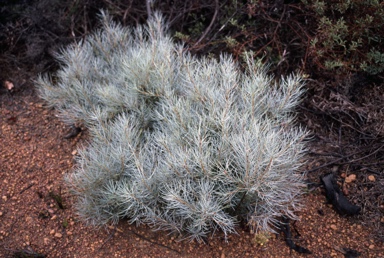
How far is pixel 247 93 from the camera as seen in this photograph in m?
2.69

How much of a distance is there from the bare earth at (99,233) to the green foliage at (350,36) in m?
1.03

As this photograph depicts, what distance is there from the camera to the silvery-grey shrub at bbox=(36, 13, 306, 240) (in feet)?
7.40

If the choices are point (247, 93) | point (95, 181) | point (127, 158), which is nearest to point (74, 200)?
point (95, 181)

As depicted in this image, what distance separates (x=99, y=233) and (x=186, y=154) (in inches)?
30.9

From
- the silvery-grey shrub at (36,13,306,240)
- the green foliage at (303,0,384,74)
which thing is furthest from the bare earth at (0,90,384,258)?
the green foliage at (303,0,384,74)

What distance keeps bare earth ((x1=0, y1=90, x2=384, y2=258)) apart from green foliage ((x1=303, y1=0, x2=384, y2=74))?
1.03 meters

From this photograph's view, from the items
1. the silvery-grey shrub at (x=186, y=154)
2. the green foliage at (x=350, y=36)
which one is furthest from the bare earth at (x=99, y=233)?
the green foliage at (x=350, y=36)

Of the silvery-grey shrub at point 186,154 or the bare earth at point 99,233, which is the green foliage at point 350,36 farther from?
the bare earth at point 99,233

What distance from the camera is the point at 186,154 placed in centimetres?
229

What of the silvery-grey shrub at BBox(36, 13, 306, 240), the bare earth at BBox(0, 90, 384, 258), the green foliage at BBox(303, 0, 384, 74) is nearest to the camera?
the silvery-grey shrub at BBox(36, 13, 306, 240)

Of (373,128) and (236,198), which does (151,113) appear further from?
(373,128)

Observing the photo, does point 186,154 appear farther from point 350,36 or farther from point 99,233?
point 350,36

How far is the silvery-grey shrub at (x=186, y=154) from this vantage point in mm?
2256

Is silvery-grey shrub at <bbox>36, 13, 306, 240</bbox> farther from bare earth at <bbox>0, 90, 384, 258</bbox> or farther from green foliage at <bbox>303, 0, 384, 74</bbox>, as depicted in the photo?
green foliage at <bbox>303, 0, 384, 74</bbox>
